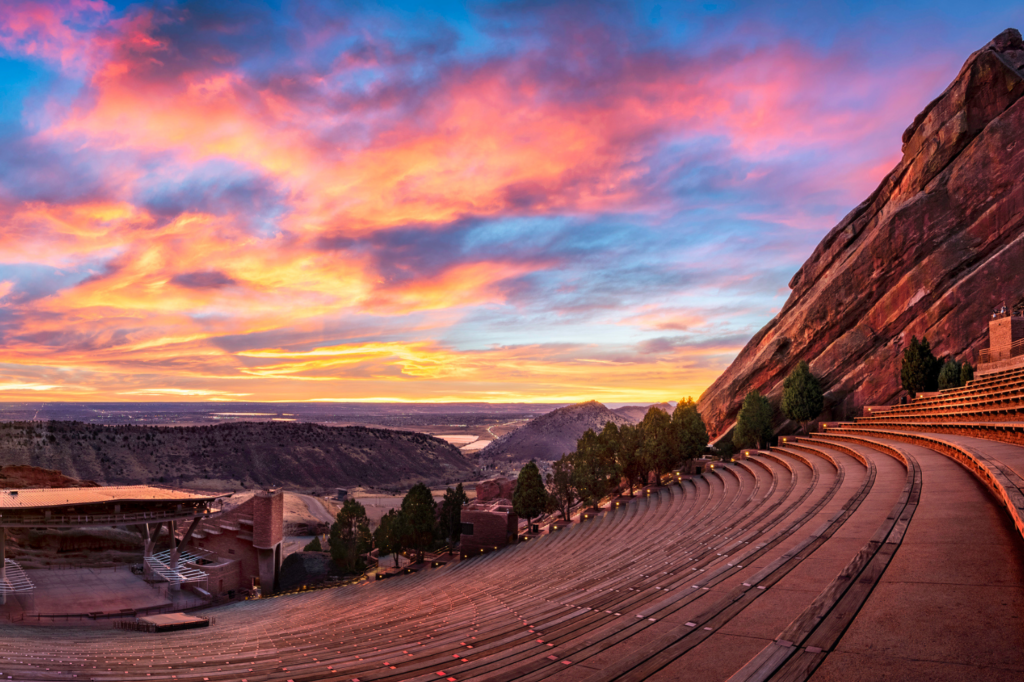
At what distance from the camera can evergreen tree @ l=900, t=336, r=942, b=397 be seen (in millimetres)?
40188

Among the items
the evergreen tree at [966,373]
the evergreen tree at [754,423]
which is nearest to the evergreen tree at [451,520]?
the evergreen tree at [754,423]

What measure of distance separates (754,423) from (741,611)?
150 ft

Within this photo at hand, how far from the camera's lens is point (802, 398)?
4778cm

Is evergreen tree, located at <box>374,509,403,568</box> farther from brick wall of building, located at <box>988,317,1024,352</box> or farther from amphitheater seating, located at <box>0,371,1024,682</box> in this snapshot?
brick wall of building, located at <box>988,317,1024,352</box>

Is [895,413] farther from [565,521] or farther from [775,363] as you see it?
[775,363]

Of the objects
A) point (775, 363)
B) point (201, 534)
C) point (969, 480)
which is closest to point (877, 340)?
point (775, 363)

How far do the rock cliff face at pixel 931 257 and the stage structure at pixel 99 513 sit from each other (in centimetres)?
4962

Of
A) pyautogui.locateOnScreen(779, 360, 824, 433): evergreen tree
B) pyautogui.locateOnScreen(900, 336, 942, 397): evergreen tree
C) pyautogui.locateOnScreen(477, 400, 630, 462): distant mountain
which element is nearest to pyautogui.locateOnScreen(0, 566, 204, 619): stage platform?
pyautogui.locateOnScreen(779, 360, 824, 433): evergreen tree

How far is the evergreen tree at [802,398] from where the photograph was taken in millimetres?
47750

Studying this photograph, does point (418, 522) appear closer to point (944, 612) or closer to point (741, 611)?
point (741, 611)

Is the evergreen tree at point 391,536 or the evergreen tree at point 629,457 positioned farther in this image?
the evergreen tree at point 629,457

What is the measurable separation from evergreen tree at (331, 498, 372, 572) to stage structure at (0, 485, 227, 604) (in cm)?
880

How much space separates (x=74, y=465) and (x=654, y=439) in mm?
87265

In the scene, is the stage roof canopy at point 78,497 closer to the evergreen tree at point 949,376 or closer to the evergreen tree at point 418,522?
the evergreen tree at point 418,522
